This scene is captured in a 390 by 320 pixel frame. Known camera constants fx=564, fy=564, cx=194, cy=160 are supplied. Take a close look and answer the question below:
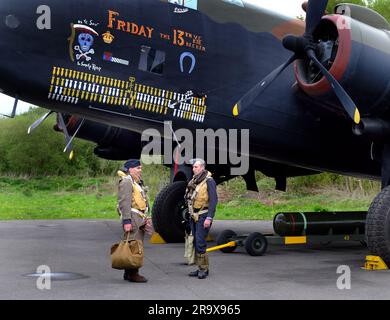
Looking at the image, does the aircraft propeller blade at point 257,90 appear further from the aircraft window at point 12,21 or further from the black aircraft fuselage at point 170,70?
the aircraft window at point 12,21

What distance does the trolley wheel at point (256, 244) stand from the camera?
→ 11.0 metres

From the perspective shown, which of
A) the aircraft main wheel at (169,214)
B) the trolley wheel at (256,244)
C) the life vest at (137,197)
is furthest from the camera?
the aircraft main wheel at (169,214)

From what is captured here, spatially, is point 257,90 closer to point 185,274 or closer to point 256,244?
point 256,244

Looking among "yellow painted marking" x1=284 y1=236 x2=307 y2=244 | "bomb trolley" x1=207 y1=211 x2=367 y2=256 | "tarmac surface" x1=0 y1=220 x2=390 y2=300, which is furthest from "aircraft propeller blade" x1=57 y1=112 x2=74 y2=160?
"yellow painted marking" x1=284 y1=236 x2=307 y2=244

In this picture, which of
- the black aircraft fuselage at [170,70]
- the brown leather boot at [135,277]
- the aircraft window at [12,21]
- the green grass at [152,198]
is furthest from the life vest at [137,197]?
the green grass at [152,198]

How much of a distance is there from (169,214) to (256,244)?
319 cm

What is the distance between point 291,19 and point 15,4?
5.71 meters

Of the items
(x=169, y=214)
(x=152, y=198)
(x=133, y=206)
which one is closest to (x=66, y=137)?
(x=169, y=214)

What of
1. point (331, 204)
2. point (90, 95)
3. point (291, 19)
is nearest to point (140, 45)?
point (90, 95)

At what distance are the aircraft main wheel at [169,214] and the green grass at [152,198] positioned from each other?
11634mm

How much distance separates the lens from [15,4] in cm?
855

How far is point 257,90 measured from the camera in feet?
32.4

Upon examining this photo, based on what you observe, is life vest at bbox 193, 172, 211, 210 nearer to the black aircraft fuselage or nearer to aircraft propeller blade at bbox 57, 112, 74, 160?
the black aircraft fuselage

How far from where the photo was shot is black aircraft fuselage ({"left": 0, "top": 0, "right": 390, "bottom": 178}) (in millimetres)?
8906
